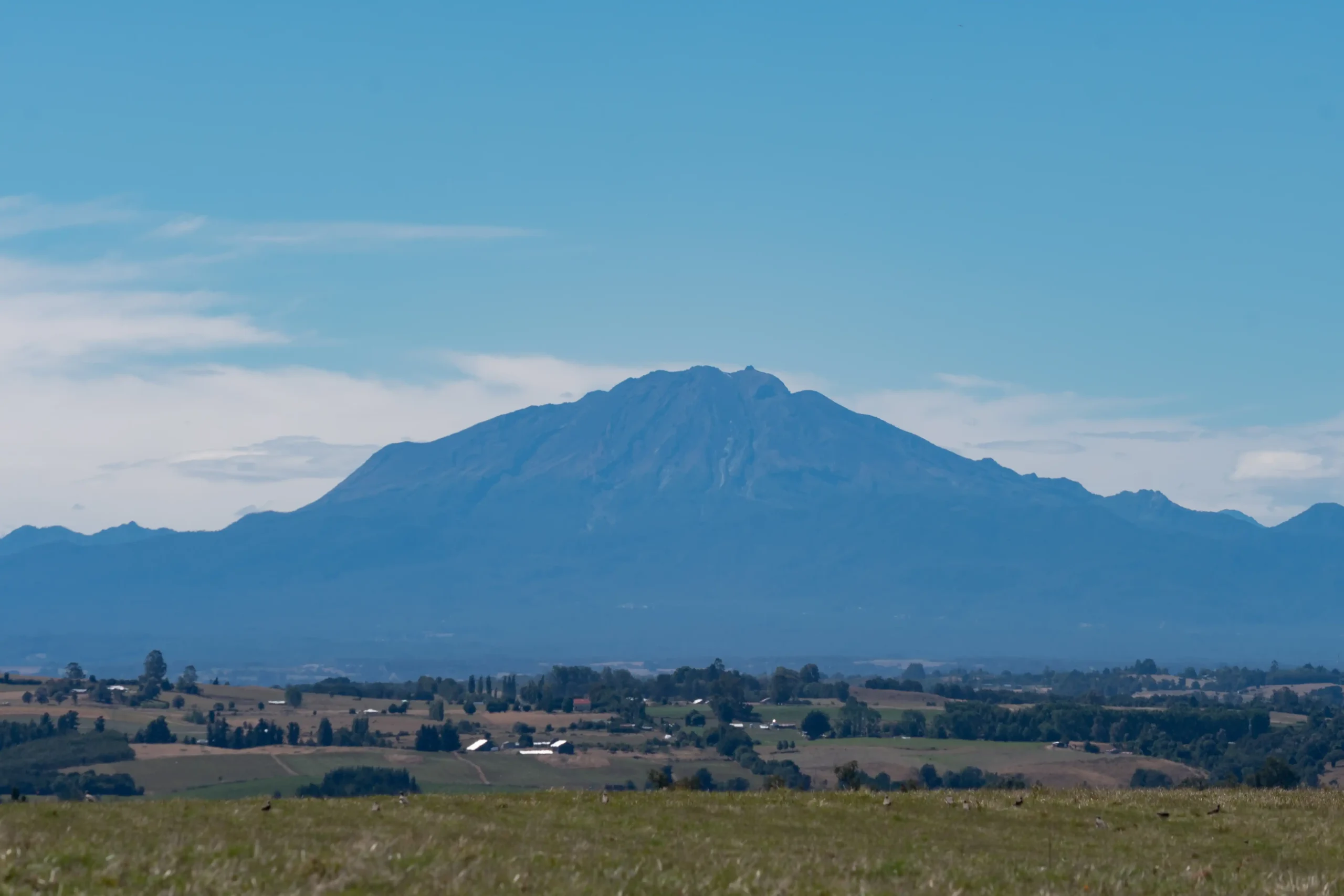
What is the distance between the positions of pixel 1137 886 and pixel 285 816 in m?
14.2

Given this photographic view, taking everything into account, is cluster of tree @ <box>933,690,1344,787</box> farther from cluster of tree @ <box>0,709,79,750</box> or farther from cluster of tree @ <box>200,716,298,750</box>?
cluster of tree @ <box>0,709,79,750</box>

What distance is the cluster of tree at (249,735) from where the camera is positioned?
136625mm

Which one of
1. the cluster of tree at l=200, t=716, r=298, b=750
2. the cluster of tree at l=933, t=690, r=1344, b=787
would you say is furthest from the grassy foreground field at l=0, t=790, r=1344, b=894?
the cluster of tree at l=200, t=716, r=298, b=750

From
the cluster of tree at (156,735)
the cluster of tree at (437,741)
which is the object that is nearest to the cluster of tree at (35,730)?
the cluster of tree at (156,735)

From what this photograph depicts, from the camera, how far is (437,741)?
14288 centimetres

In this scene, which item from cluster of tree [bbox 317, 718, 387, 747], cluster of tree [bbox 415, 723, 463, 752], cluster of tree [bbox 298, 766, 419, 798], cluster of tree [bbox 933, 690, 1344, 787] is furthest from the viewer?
cluster of tree [bbox 317, 718, 387, 747]

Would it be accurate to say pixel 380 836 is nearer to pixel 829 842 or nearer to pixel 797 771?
pixel 829 842

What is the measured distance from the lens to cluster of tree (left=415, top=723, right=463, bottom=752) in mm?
140375

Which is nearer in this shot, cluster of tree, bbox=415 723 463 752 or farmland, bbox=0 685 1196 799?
farmland, bbox=0 685 1196 799

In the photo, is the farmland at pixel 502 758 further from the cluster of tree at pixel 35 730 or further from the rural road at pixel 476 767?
the cluster of tree at pixel 35 730

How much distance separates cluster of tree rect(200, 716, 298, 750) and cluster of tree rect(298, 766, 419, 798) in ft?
102

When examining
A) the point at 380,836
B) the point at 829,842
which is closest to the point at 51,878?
the point at 380,836

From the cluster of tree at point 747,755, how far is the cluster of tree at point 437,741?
28.2 m

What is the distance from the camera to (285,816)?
81.1ft
